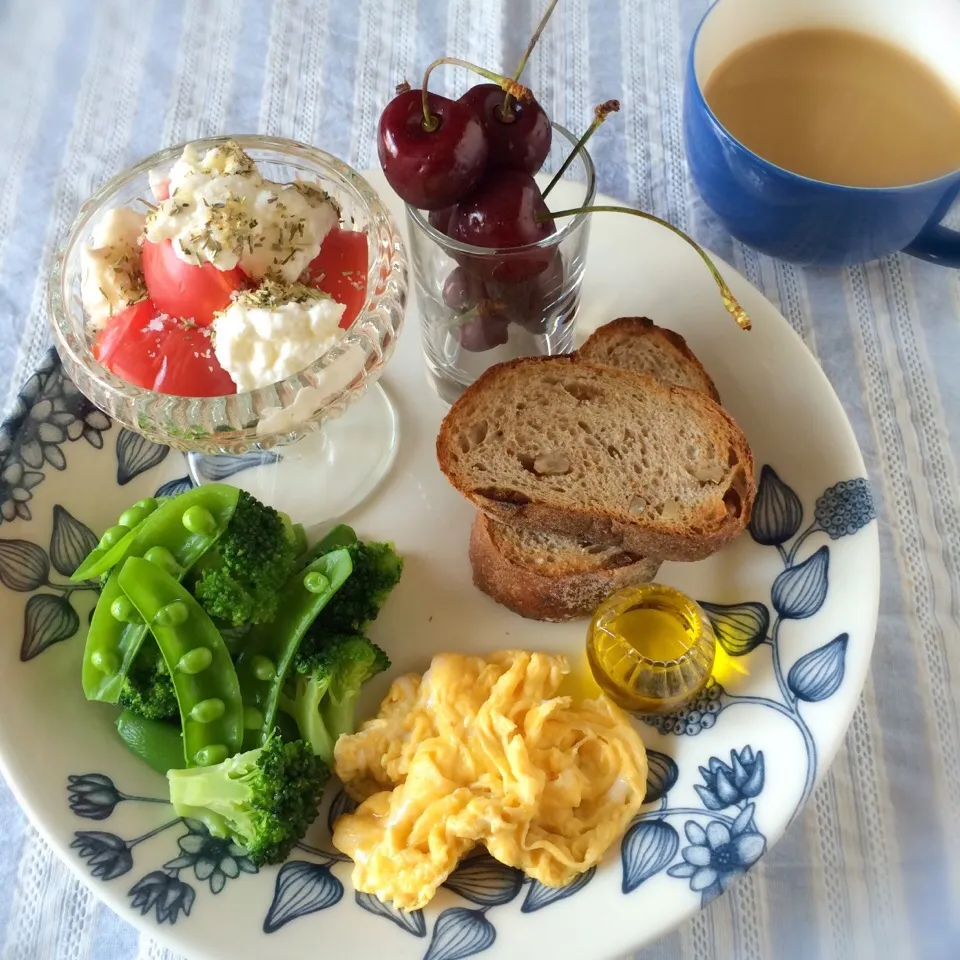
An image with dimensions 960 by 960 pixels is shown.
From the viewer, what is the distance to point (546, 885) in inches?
58.7

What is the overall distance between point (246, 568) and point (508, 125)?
90 centimetres

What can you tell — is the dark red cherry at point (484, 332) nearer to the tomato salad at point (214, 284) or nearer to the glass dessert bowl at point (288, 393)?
the glass dessert bowl at point (288, 393)

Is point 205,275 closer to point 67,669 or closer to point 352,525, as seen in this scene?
point 352,525

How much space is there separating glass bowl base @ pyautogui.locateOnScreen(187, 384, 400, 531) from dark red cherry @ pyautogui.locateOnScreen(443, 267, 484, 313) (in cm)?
33

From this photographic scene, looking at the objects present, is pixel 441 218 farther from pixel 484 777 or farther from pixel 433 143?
pixel 484 777

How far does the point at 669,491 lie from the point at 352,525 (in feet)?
2.18

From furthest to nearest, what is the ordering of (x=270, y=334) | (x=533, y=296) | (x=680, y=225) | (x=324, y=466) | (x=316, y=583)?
(x=680, y=225), (x=324, y=466), (x=533, y=296), (x=316, y=583), (x=270, y=334)

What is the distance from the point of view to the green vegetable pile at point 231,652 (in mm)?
1524

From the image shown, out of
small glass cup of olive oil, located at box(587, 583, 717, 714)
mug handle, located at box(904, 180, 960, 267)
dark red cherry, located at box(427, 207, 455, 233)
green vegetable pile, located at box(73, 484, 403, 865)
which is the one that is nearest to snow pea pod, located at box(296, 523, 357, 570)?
green vegetable pile, located at box(73, 484, 403, 865)

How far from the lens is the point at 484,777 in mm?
1535

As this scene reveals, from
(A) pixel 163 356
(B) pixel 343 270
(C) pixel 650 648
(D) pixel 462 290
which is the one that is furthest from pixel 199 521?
(C) pixel 650 648

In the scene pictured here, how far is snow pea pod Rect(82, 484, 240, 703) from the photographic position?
1600mm

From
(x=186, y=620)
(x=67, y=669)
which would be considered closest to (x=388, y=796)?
(x=186, y=620)

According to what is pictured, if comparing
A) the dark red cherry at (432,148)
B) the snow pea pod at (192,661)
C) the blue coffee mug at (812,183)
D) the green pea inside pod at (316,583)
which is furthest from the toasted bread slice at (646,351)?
the snow pea pod at (192,661)
